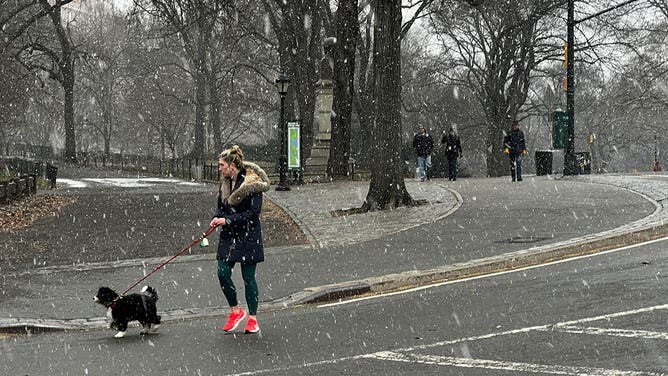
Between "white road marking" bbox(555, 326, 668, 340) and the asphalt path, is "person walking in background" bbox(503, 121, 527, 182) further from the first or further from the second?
"white road marking" bbox(555, 326, 668, 340)

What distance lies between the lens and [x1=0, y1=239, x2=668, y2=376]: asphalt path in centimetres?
746

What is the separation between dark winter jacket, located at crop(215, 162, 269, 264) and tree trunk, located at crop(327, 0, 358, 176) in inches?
1035

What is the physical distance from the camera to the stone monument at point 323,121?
128ft

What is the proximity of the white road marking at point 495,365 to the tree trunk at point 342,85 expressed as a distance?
91.6 feet

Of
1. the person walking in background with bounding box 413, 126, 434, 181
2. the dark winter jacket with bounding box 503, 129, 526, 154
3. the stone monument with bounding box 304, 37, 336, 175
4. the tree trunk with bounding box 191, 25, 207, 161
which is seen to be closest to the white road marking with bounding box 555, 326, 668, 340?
the dark winter jacket with bounding box 503, 129, 526, 154

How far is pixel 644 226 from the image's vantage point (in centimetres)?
1608

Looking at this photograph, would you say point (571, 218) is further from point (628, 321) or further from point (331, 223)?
point (628, 321)

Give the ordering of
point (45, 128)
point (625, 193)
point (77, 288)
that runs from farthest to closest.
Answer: point (45, 128) → point (625, 193) → point (77, 288)

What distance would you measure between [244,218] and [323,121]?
30.8 metres

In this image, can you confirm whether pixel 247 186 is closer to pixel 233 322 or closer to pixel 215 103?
pixel 233 322

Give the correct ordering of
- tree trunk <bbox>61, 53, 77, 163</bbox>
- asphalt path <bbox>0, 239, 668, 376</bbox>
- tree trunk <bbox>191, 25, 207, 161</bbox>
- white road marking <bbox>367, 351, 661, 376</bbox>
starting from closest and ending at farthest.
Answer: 1. white road marking <bbox>367, 351, 661, 376</bbox>
2. asphalt path <bbox>0, 239, 668, 376</bbox>
3. tree trunk <bbox>61, 53, 77, 163</bbox>
4. tree trunk <bbox>191, 25, 207, 161</bbox>

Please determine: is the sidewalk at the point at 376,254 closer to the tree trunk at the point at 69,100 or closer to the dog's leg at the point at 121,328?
the dog's leg at the point at 121,328

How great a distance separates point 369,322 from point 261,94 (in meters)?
62.6

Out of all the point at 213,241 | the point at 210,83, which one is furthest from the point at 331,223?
the point at 210,83
